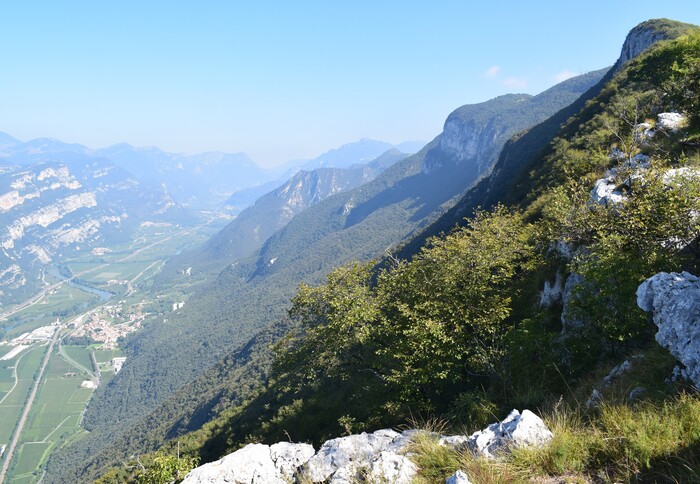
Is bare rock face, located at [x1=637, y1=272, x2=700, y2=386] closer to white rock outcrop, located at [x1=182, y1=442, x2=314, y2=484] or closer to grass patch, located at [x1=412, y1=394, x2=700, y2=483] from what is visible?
grass patch, located at [x1=412, y1=394, x2=700, y2=483]

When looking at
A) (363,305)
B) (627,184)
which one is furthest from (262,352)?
(627,184)

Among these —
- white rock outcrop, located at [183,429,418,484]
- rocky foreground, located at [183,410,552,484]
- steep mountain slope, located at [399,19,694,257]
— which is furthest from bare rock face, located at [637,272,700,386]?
steep mountain slope, located at [399,19,694,257]

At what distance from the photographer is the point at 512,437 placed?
674 centimetres

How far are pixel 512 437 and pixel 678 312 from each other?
445cm

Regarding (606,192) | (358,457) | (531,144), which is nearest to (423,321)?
(358,457)

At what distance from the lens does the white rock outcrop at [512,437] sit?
21.5 ft

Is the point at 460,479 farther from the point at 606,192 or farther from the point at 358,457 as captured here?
the point at 606,192

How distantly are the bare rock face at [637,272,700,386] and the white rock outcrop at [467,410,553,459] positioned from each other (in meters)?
2.93

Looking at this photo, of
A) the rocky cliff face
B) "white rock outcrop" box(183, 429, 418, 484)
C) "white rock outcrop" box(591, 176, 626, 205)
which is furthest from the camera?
the rocky cliff face

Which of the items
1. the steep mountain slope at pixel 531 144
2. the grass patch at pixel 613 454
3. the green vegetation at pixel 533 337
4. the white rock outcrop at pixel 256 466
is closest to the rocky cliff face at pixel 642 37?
the steep mountain slope at pixel 531 144

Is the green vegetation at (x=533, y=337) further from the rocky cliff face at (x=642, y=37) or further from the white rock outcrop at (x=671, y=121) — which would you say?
the rocky cliff face at (x=642, y=37)

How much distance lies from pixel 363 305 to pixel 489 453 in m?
13.7

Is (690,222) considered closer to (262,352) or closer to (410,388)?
(410,388)

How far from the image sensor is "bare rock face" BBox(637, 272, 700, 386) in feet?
23.4
